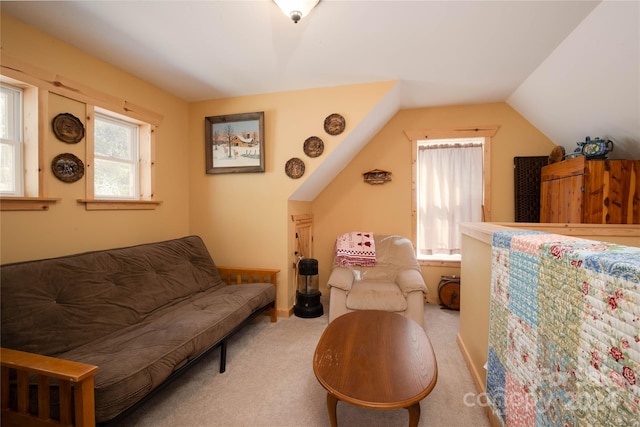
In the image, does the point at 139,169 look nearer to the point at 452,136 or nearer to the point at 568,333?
the point at 568,333

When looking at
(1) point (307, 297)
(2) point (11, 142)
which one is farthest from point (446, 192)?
(2) point (11, 142)

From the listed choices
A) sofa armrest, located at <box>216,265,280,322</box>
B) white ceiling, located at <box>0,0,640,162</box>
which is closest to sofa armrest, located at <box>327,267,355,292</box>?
sofa armrest, located at <box>216,265,280,322</box>

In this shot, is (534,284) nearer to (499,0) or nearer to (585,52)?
(499,0)

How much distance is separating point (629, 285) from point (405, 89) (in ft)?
8.93

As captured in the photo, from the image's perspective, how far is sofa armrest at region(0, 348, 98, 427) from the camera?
3.43ft

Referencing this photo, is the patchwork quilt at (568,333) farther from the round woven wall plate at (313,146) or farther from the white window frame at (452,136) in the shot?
the white window frame at (452,136)

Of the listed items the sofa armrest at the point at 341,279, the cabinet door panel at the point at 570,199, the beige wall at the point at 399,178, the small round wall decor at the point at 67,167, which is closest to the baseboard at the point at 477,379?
the sofa armrest at the point at 341,279

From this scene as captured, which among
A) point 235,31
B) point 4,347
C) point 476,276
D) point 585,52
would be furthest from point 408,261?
point 4,347

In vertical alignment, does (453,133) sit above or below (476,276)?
above

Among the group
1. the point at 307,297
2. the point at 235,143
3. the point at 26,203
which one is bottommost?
the point at 307,297

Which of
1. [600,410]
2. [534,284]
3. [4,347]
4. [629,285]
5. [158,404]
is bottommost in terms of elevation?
[158,404]

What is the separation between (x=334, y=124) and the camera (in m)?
2.73

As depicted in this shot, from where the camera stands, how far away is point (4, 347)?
4.39ft

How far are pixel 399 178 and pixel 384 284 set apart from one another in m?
1.49
